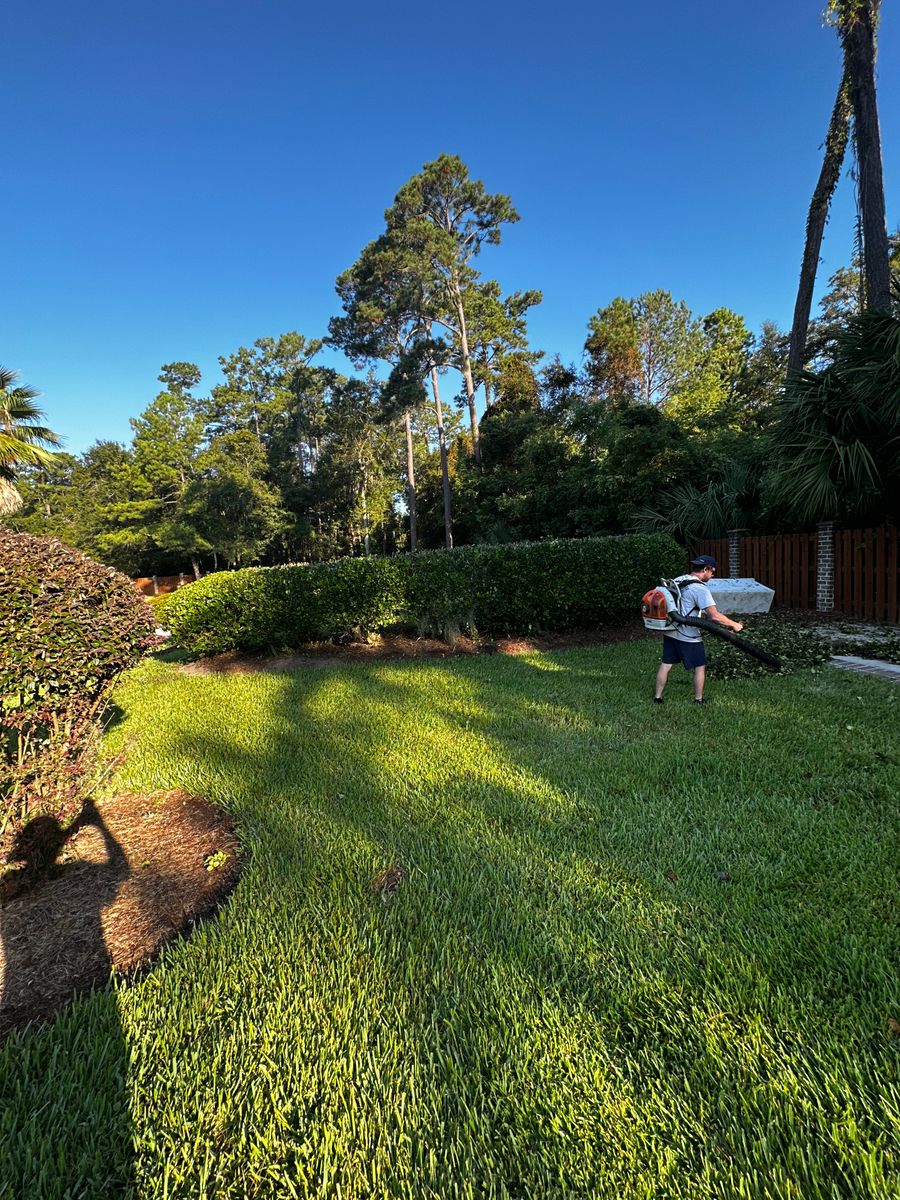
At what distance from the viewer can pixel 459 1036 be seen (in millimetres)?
1565

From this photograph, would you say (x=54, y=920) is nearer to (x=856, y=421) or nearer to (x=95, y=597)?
(x=95, y=597)

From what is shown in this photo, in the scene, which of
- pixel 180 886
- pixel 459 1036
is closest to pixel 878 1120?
pixel 459 1036

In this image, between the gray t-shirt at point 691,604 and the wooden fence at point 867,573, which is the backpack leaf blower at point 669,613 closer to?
the gray t-shirt at point 691,604

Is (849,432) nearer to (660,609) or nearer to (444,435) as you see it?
(660,609)

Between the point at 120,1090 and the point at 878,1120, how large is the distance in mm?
2079

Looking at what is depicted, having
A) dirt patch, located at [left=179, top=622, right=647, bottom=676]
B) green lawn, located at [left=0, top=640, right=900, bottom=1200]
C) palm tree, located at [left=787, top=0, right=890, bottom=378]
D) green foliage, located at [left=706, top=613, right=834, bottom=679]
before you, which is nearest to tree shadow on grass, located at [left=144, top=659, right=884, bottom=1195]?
green lawn, located at [left=0, top=640, right=900, bottom=1200]

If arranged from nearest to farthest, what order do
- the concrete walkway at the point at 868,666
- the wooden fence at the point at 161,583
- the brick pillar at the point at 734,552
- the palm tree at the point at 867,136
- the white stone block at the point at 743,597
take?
the concrete walkway at the point at 868,666, the palm tree at the point at 867,136, the white stone block at the point at 743,597, the brick pillar at the point at 734,552, the wooden fence at the point at 161,583

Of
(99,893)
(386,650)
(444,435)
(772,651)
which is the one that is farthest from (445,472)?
(99,893)

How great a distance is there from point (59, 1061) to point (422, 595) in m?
6.42

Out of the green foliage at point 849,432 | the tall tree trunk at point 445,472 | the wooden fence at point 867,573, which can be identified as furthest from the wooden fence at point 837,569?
the tall tree trunk at point 445,472

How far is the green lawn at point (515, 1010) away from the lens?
1240 millimetres

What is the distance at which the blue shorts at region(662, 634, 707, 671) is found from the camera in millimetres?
4625

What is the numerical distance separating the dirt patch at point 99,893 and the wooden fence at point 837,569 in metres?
9.85

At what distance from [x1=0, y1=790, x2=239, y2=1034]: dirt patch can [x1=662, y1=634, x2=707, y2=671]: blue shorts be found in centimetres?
394
